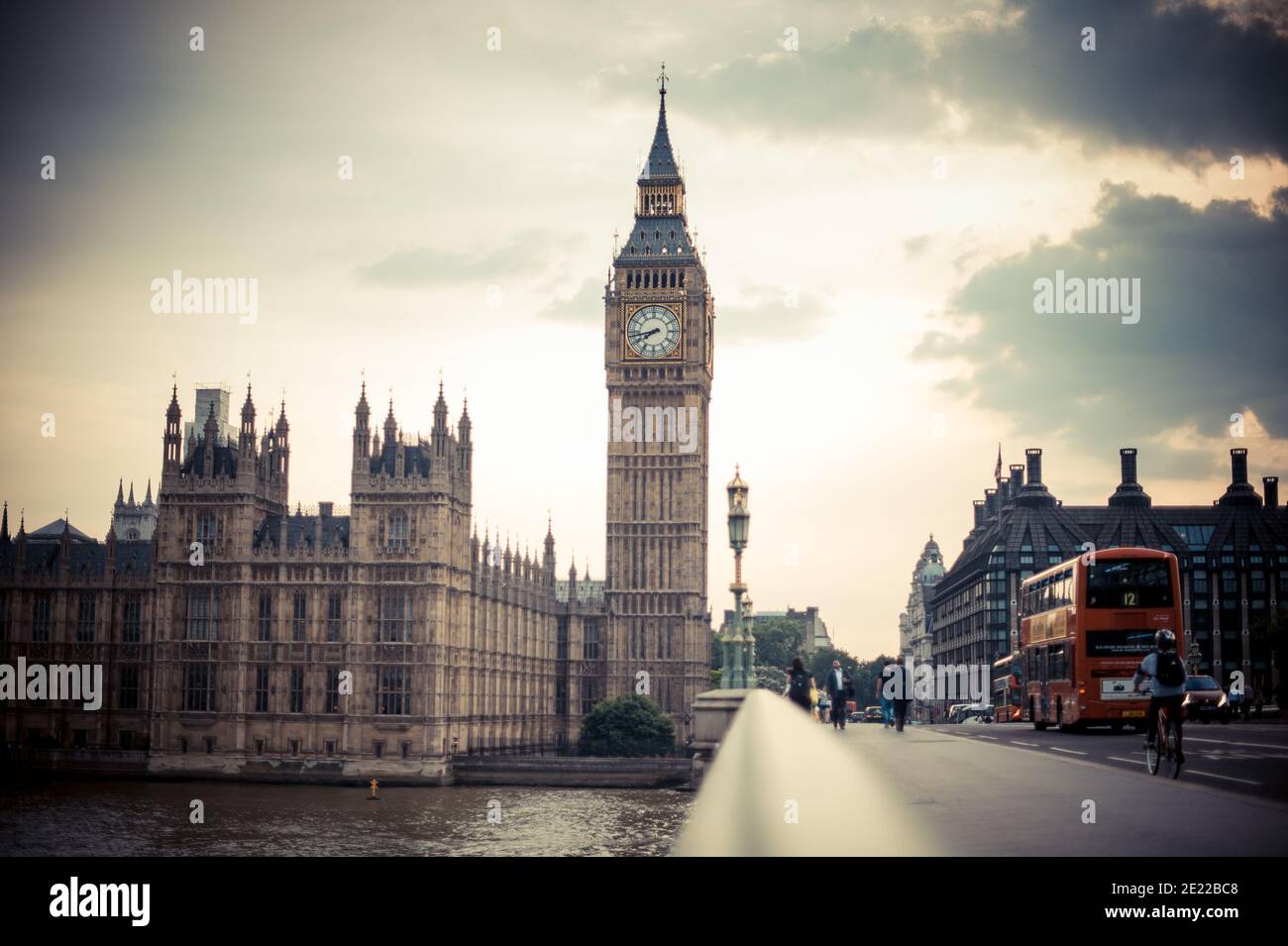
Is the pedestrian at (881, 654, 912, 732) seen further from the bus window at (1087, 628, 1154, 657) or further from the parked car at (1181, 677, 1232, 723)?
the parked car at (1181, 677, 1232, 723)

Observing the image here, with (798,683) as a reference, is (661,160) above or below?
above

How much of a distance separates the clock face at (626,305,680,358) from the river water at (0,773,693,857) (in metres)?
44.9

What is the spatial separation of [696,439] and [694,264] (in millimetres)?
16321

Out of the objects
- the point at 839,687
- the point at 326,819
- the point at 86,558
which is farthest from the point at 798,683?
the point at 86,558

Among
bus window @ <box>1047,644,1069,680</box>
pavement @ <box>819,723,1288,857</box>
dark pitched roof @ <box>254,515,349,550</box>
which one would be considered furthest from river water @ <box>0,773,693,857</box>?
pavement @ <box>819,723,1288,857</box>

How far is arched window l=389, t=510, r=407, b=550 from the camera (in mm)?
96750

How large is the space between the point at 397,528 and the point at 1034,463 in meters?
64.7

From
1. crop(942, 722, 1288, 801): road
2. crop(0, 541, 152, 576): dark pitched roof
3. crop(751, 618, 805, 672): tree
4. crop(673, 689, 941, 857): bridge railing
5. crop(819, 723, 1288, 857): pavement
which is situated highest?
crop(0, 541, 152, 576): dark pitched roof

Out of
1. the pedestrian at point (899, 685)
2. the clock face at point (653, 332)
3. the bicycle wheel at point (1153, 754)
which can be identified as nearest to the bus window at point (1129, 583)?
the pedestrian at point (899, 685)

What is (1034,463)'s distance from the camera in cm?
13262

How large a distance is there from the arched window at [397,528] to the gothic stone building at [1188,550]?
54.1 metres

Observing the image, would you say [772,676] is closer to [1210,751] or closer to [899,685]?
[899,685]
